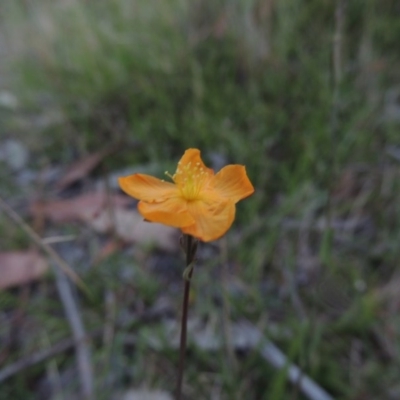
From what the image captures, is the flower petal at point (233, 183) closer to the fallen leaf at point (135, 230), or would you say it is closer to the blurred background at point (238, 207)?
the blurred background at point (238, 207)

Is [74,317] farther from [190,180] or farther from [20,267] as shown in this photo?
[190,180]

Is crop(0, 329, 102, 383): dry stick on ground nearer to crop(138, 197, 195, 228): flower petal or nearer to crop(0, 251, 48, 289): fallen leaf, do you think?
crop(0, 251, 48, 289): fallen leaf

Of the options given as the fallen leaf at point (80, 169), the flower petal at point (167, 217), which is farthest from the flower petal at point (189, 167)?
the fallen leaf at point (80, 169)

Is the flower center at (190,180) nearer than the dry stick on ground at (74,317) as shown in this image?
Yes

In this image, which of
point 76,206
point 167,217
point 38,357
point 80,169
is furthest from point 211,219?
point 80,169

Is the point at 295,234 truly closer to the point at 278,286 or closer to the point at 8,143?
the point at 278,286

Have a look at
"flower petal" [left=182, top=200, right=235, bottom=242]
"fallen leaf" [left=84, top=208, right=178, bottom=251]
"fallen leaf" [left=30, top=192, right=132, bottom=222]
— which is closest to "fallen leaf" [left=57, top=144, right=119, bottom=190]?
"fallen leaf" [left=30, top=192, right=132, bottom=222]

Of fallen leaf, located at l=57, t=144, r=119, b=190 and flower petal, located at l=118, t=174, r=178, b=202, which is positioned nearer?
flower petal, located at l=118, t=174, r=178, b=202

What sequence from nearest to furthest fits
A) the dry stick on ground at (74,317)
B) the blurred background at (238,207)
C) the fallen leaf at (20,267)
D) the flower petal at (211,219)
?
the flower petal at (211,219)
the dry stick on ground at (74,317)
the blurred background at (238,207)
the fallen leaf at (20,267)
